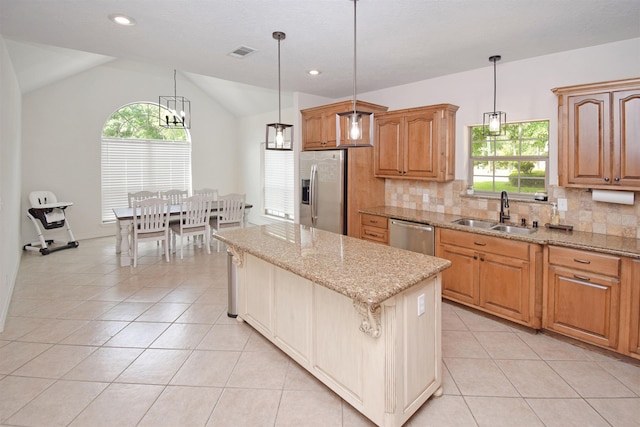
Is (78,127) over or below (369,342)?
over

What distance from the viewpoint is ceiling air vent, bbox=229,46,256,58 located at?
337cm

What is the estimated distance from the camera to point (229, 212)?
5.97 m

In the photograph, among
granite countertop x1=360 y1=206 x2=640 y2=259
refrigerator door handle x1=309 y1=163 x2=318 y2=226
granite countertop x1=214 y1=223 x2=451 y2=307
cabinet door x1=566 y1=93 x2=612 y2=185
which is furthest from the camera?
refrigerator door handle x1=309 y1=163 x2=318 y2=226

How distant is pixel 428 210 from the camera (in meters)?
4.51

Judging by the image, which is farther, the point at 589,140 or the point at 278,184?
the point at 278,184

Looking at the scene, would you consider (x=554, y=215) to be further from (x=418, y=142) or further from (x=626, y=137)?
(x=418, y=142)

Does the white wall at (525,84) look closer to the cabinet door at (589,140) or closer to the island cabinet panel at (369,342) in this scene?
the cabinet door at (589,140)

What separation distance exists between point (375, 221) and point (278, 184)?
3.45 m

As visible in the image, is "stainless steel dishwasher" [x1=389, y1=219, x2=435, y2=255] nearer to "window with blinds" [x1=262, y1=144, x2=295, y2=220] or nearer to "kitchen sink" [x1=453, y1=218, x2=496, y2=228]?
"kitchen sink" [x1=453, y1=218, x2=496, y2=228]

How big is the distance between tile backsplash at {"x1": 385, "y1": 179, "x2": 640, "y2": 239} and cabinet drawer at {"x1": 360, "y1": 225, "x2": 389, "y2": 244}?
0.66 m

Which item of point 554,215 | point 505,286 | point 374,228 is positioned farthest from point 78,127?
point 554,215

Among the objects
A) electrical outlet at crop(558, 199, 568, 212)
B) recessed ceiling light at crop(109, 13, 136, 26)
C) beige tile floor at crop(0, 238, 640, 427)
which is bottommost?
beige tile floor at crop(0, 238, 640, 427)

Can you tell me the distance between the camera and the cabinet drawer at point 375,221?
430 centimetres

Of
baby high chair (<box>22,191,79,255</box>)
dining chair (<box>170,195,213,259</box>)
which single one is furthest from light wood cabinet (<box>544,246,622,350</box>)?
baby high chair (<box>22,191,79,255</box>)
